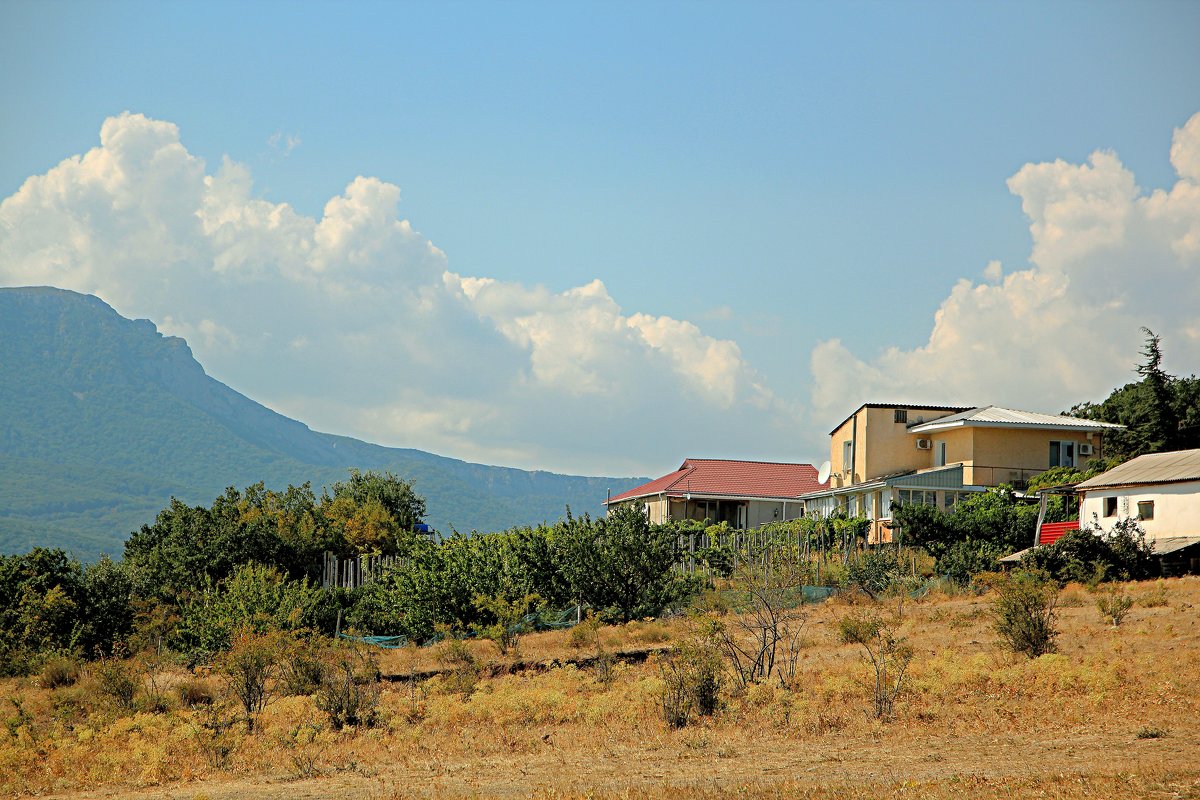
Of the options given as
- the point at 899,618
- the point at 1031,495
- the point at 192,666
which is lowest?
the point at 192,666

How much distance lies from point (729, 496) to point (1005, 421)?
16.0 meters

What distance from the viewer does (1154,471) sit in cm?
3462

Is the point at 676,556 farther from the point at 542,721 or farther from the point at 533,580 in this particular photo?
the point at 542,721

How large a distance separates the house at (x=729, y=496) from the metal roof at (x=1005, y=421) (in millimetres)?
10360

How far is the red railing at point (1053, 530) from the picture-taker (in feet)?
119

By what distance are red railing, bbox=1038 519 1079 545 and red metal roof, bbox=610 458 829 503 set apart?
63.5 feet

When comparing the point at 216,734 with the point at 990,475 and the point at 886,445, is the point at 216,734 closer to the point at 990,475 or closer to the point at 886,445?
the point at 990,475

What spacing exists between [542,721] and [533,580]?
13.8 meters

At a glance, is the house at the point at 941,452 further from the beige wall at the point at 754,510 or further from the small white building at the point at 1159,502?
the small white building at the point at 1159,502

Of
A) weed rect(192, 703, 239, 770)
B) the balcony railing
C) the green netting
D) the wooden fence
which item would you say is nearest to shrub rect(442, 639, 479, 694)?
the green netting

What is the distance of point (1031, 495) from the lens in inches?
1633

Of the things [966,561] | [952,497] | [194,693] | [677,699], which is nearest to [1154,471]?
[966,561]

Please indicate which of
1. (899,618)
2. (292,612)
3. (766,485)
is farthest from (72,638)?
(766,485)

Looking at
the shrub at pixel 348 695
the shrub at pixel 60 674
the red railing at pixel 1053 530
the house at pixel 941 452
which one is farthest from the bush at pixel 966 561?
the shrub at pixel 60 674
